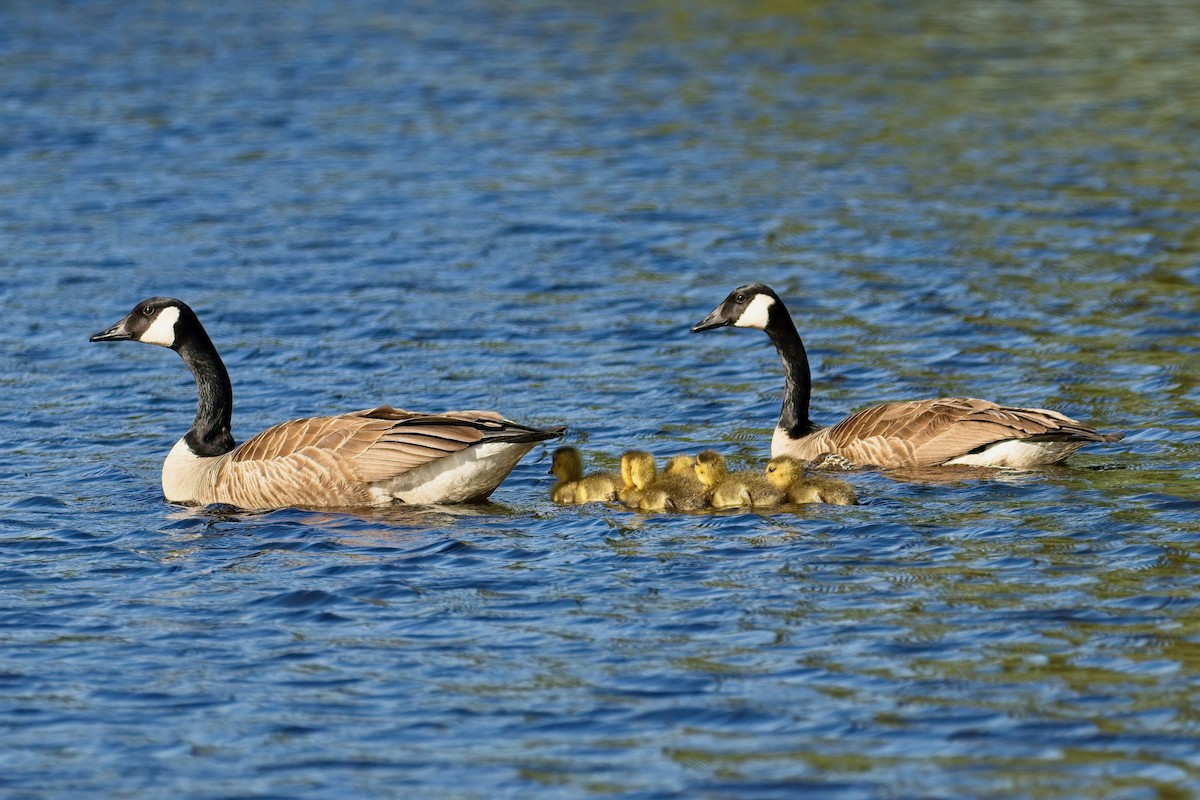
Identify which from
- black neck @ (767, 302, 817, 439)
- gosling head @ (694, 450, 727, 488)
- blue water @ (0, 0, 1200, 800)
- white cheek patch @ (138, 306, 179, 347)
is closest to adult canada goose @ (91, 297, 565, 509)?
blue water @ (0, 0, 1200, 800)

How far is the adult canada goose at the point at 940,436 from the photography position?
41.2 feet

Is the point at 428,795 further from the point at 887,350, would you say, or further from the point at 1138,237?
the point at 1138,237

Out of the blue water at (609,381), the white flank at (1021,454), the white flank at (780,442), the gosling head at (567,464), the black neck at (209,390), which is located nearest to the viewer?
the blue water at (609,381)

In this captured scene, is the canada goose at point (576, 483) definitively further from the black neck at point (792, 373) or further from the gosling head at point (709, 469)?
the black neck at point (792, 373)

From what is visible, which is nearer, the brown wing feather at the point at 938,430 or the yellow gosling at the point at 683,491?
the yellow gosling at the point at 683,491

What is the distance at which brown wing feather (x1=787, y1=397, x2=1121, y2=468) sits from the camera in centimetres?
1252

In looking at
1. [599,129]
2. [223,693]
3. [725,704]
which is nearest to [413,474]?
[223,693]

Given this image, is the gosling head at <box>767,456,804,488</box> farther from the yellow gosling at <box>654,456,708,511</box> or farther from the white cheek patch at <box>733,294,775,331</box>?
the white cheek patch at <box>733,294,775,331</box>

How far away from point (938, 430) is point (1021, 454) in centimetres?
62

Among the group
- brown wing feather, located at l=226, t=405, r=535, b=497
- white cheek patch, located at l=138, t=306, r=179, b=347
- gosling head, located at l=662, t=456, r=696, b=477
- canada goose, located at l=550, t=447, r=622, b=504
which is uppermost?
white cheek patch, located at l=138, t=306, r=179, b=347

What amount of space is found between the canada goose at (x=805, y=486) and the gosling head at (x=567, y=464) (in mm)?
1451

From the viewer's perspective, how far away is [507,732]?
830cm

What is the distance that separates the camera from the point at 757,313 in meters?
14.6

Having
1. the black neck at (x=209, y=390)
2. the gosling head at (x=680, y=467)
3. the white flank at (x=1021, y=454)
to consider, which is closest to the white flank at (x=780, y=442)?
the white flank at (x=1021, y=454)
